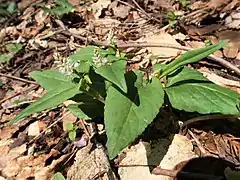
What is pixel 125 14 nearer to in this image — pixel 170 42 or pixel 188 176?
pixel 170 42

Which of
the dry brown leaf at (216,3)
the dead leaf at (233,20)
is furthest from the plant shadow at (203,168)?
the dry brown leaf at (216,3)

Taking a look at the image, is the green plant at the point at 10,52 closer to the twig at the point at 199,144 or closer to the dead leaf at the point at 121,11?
the dead leaf at the point at 121,11

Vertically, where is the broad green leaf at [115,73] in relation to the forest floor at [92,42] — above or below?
above

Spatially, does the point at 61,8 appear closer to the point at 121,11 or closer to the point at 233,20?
the point at 121,11

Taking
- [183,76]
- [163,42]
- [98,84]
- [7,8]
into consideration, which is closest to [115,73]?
[98,84]

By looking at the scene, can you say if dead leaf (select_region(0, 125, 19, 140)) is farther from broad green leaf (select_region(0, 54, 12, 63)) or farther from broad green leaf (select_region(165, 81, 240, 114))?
broad green leaf (select_region(165, 81, 240, 114))

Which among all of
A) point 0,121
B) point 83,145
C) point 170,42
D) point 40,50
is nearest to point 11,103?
point 0,121
